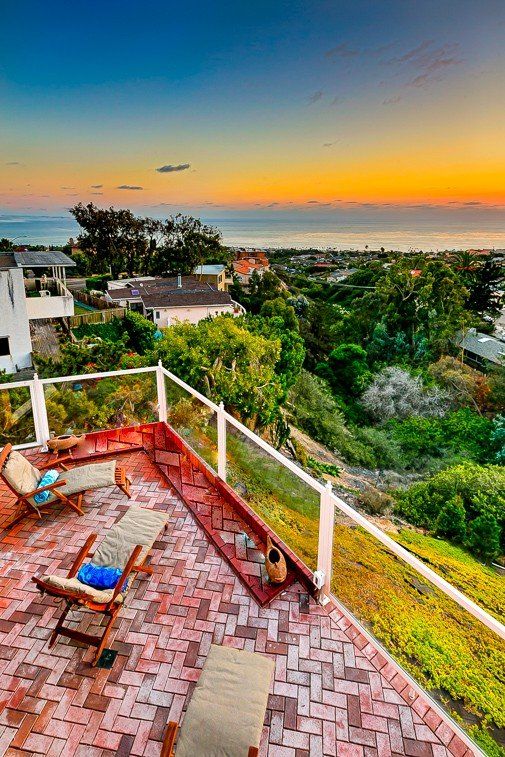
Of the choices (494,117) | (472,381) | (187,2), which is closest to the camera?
(187,2)

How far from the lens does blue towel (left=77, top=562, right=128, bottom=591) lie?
3.21 meters

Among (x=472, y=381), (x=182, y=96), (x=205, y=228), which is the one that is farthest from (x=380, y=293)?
(x=205, y=228)

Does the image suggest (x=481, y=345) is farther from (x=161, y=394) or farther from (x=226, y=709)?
(x=226, y=709)

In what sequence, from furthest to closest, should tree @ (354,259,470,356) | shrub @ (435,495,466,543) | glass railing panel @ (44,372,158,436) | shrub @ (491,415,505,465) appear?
tree @ (354,259,470,356), shrub @ (491,415,505,465), shrub @ (435,495,466,543), glass railing panel @ (44,372,158,436)

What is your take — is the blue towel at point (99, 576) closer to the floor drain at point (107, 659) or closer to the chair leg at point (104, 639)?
the chair leg at point (104, 639)

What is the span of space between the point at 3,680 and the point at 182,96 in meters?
39.6

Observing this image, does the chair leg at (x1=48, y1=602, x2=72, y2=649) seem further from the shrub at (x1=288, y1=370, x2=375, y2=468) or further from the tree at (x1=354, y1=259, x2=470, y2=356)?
the tree at (x1=354, y1=259, x2=470, y2=356)

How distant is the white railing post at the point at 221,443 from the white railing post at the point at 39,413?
8.35 feet

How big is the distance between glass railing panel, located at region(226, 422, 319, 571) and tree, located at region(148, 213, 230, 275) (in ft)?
154

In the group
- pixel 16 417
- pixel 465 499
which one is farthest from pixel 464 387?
pixel 16 417

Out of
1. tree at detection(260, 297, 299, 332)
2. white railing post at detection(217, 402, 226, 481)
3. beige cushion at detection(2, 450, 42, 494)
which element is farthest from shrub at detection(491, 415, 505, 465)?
beige cushion at detection(2, 450, 42, 494)

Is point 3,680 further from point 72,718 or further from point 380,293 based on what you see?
point 380,293

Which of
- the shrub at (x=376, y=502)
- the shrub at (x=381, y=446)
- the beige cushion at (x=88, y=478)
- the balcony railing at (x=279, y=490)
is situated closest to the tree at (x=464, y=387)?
the shrub at (x=381, y=446)

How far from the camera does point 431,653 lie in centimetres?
288
